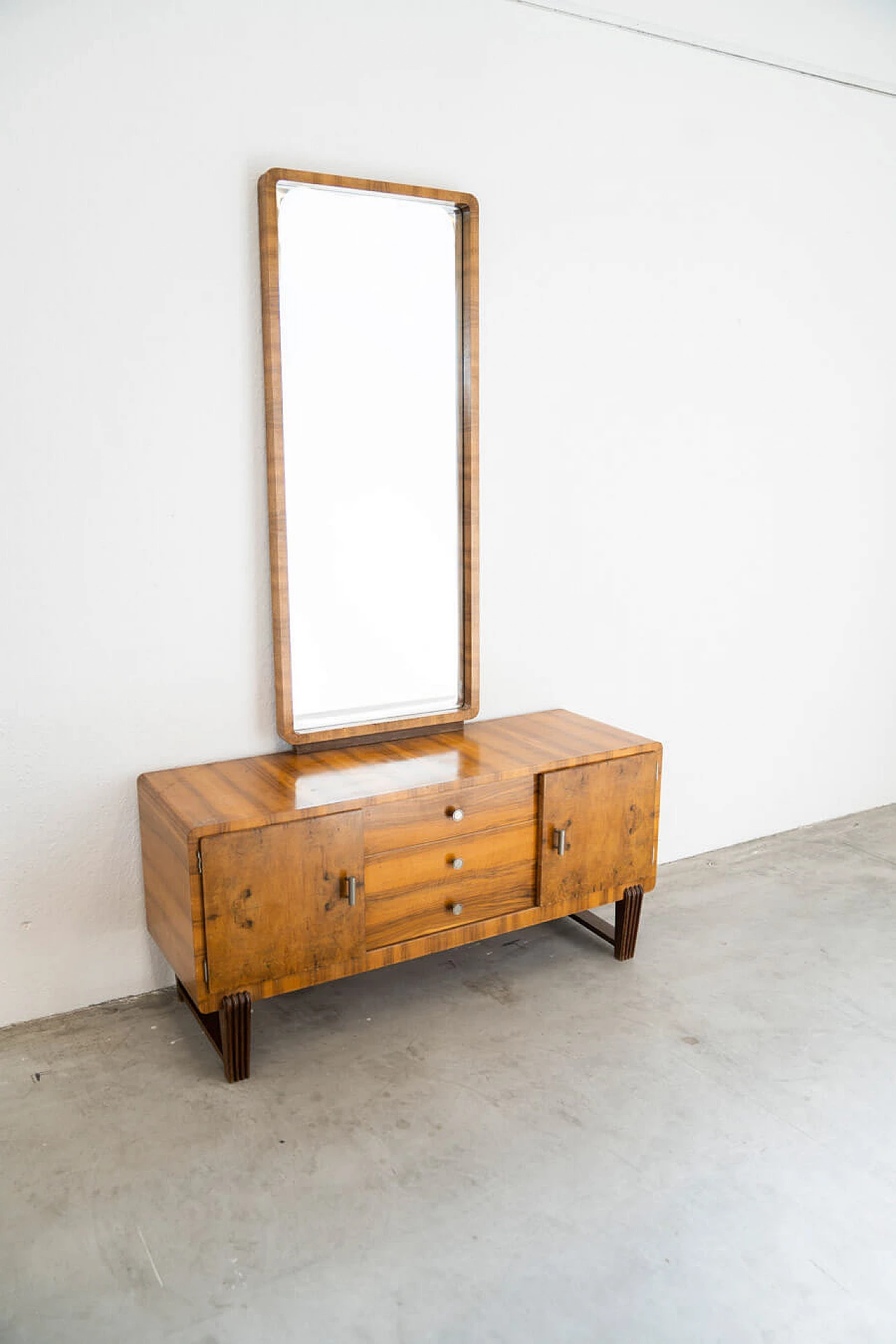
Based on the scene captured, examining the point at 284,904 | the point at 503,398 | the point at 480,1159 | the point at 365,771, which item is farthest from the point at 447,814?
the point at 503,398

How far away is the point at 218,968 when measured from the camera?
7.36ft

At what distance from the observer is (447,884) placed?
8.40 ft

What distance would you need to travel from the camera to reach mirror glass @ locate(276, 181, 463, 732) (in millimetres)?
2557

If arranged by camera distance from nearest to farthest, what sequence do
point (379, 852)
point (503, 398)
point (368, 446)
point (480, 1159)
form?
point (480, 1159) < point (379, 852) < point (368, 446) < point (503, 398)

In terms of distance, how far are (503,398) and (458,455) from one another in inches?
10.8

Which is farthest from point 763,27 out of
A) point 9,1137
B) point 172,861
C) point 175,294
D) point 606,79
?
point 9,1137

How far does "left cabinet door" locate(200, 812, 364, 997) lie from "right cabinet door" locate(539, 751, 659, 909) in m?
0.58

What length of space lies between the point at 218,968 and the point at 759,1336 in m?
1.26

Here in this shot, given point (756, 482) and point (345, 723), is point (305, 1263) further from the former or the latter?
point (756, 482)

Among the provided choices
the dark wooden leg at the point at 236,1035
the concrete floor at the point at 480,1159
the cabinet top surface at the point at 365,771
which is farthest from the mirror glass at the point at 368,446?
the concrete floor at the point at 480,1159

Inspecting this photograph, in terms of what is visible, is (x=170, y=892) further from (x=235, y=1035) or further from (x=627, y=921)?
(x=627, y=921)

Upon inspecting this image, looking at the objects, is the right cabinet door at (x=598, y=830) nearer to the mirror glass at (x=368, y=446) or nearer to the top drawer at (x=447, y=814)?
the top drawer at (x=447, y=814)

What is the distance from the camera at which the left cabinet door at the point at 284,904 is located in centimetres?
222

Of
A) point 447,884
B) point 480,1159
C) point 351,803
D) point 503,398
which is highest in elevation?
point 503,398
